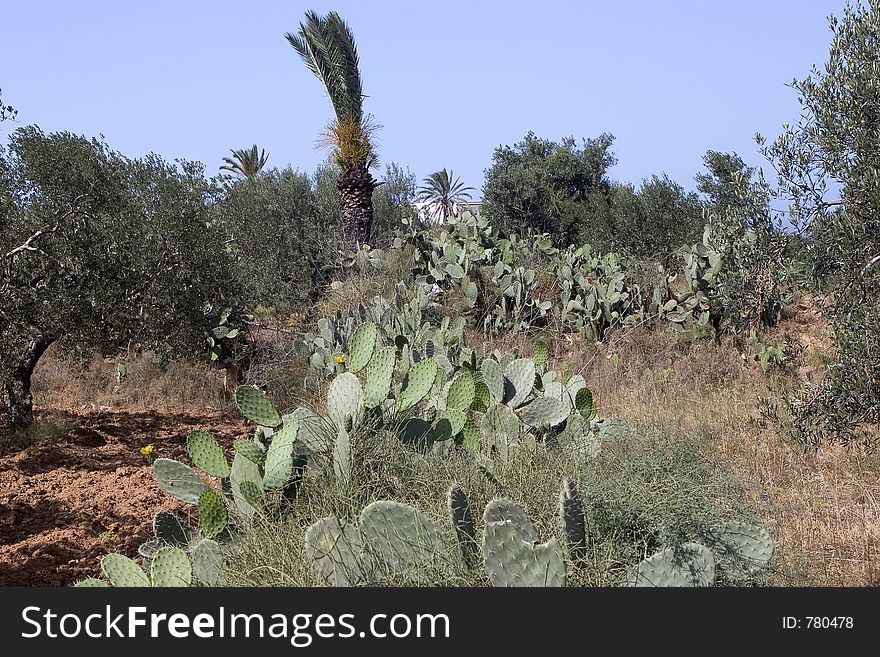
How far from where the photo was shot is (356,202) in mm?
17062

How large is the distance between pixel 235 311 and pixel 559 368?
436 cm

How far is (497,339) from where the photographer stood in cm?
1143

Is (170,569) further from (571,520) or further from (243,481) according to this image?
(571,520)

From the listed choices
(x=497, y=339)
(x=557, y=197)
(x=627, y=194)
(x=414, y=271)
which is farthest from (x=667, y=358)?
(x=557, y=197)

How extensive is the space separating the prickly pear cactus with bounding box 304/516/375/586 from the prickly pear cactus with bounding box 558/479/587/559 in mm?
744

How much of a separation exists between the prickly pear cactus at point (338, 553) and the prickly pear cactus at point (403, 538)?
0.16 feet

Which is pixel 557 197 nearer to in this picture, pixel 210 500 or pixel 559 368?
pixel 559 368

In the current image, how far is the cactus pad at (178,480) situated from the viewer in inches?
175

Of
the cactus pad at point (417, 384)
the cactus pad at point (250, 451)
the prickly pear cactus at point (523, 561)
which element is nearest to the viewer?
the prickly pear cactus at point (523, 561)

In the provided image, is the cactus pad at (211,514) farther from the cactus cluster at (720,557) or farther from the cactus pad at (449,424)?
the cactus cluster at (720,557)

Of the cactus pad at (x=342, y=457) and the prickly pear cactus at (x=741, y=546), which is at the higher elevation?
the cactus pad at (x=342, y=457)

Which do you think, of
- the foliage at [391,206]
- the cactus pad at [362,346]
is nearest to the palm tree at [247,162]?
the foliage at [391,206]

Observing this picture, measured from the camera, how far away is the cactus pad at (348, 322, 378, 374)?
550 centimetres

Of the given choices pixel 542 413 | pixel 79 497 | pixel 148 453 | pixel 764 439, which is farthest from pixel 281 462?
pixel 764 439
